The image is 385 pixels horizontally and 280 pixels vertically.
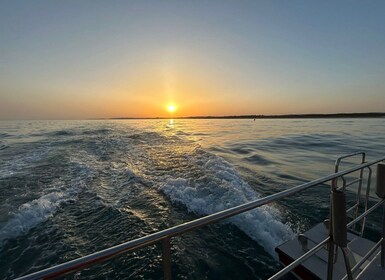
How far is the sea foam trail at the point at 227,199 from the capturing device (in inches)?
177

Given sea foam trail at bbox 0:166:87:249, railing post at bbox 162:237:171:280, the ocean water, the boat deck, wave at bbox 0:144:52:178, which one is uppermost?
railing post at bbox 162:237:171:280

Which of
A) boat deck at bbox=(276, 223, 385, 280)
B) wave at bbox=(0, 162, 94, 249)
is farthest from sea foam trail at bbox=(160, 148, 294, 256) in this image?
wave at bbox=(0, 162, 94, 249)

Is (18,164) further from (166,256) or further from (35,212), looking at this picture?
(166,256)

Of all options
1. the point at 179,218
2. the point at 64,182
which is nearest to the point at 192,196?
the point at 179,218

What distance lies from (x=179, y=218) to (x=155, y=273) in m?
1.67

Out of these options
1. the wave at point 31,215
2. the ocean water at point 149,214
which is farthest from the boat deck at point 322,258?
the wave at point 31,215

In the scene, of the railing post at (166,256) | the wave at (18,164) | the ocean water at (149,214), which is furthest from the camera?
the wave at (18,164)

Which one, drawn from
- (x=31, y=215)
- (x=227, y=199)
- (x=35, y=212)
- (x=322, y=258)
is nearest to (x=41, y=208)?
(x=35, y=212)

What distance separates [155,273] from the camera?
3.42 m

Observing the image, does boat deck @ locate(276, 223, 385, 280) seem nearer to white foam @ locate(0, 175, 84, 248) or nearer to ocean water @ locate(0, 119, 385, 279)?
ocean water @ locate(0, 119, 385, 279)

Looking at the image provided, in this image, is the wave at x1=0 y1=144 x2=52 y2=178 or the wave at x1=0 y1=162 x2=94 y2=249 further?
the wave at x1=0 y1=144 x2=52 y2=178

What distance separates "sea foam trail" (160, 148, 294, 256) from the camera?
14.7 feet

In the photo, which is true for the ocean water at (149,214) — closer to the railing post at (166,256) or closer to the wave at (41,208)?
the wave at (41,208)

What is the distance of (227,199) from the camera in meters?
5.98
